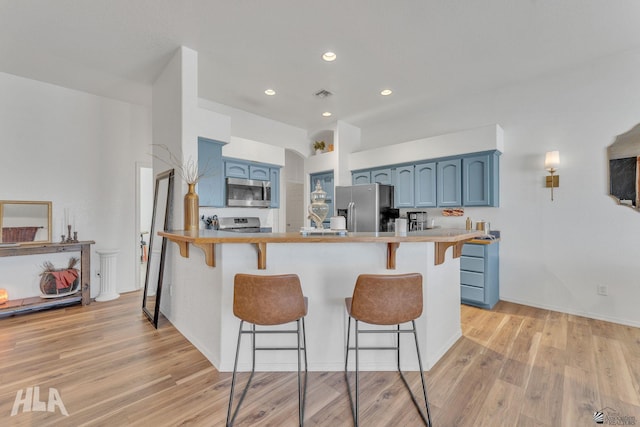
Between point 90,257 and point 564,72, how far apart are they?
6578mm

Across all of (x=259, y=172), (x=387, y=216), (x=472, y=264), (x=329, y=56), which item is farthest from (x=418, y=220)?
(x=329, y=56)

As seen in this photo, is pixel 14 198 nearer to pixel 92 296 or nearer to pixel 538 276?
pixel 92 296

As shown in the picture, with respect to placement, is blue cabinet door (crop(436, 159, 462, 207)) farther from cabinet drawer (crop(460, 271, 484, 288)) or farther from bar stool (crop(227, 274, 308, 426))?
bar stool (crop(227, 274, 308, 426))

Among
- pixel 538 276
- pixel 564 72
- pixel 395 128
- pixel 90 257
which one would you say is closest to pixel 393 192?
pixel 395 128

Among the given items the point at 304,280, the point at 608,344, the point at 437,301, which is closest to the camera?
the point at 304,280

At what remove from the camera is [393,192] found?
4.85m

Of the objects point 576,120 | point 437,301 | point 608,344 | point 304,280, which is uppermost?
point 576,120

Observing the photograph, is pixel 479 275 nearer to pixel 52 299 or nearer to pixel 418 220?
pixel 418 220

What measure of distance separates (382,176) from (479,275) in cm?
216

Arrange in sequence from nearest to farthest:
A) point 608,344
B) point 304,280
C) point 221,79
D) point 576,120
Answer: point 304,280 < point 608,344 < point 576,120 < point 221,79

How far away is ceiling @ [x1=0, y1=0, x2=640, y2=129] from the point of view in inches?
95.0

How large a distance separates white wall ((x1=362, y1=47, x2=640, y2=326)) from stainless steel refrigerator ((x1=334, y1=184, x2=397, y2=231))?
1.29 m

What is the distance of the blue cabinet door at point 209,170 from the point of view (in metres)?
3.30

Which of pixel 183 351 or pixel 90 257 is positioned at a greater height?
pixel 90 257
